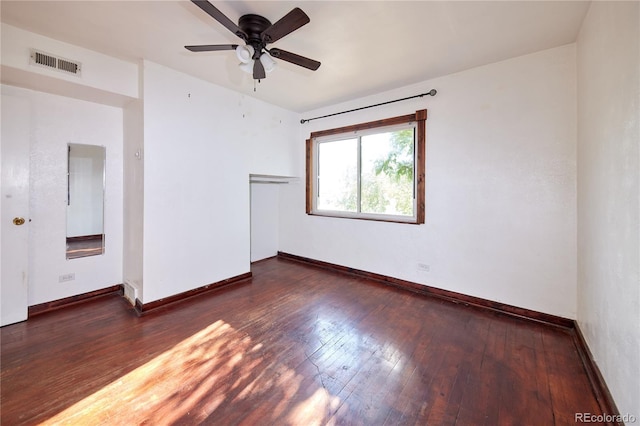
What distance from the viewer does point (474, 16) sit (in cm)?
202

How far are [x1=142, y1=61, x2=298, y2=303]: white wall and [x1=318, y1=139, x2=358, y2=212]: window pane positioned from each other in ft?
3.37

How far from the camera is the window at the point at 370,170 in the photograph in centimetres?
339

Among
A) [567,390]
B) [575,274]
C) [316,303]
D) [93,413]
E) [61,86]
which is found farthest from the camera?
[316,303]

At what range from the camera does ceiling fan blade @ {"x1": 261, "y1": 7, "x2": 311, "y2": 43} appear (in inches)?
63.2

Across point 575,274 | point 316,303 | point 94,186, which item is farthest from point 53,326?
point 575,274

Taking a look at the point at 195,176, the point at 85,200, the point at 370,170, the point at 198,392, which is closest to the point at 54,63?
the point at 85,200

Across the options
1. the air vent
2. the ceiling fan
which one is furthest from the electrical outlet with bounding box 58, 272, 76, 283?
the ceiling fan

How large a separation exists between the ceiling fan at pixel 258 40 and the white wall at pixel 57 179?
6.46 ft

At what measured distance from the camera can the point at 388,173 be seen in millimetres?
3662

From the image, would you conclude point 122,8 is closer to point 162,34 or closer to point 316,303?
point 162,34

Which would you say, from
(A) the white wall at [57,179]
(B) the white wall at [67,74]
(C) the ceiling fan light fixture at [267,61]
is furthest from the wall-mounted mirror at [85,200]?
(C) the ceiling fan light fixture at [267,61]

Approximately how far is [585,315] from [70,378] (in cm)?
395

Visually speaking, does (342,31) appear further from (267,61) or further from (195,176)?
(195,176)

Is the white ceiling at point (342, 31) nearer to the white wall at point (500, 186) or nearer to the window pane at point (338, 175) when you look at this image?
the white wall at point (500, 186)
